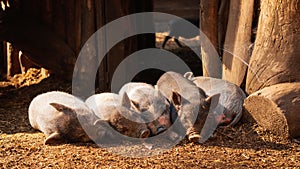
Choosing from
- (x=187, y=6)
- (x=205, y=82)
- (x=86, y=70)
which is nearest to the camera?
(x=205, y=82)

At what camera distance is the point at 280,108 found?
5.43m

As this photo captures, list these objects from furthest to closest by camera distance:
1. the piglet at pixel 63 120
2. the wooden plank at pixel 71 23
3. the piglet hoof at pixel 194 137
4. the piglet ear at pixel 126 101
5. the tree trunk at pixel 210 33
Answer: the wooden plank at pixel 71 23 → the tree trunk at pixel 210 33 → the piglet ear at pixel 126 101 → the piglet at pixel 63 120 → the piglet hoof at pixel 194 137

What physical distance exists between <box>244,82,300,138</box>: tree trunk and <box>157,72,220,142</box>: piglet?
0.46 m

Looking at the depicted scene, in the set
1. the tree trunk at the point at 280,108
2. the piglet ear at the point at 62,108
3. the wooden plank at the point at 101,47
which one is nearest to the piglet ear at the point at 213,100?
the tree trunk at the point at 280,108

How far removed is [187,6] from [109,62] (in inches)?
198

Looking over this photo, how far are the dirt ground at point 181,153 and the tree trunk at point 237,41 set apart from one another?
0.72 meters

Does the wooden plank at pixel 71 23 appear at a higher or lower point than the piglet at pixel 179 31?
higher

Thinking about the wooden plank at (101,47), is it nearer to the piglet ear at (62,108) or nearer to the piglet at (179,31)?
the piglet ear at (62,108)

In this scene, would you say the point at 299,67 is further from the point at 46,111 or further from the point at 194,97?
the point at 46,111

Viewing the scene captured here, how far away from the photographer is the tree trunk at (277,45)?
5.66 metres

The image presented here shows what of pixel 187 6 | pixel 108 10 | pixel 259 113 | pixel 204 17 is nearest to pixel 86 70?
pixel 108 10

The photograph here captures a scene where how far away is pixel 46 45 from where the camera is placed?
816cm

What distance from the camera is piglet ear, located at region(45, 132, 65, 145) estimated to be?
5406 mm

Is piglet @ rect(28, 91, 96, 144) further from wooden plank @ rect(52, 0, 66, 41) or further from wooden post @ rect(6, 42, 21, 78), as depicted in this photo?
wooden post @ rect(6, 42, 21, 78)
